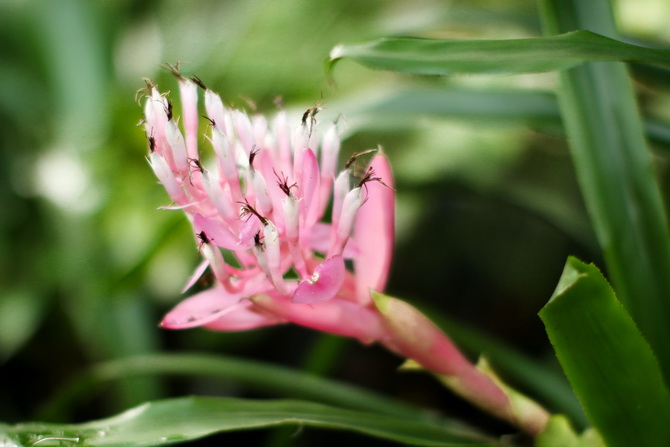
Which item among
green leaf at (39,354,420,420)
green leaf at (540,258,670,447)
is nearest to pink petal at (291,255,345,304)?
green leaf at (540,258,670,447)

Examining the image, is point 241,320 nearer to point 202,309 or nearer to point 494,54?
point 202,309

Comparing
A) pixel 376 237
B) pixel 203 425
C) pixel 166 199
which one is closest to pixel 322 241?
pixel 376 237

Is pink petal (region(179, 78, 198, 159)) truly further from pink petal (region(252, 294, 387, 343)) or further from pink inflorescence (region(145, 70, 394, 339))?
Result: pink petal (region(252, 294, 387, 343))

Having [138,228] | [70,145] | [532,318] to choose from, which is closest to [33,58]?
[70,145]

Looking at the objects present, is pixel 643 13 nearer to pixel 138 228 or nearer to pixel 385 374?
pixel 385 374

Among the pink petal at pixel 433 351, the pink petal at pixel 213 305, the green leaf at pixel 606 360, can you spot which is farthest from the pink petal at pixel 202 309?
the green leaf at pixel 606 360

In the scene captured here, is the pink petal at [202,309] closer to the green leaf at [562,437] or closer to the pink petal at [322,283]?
the pink petal at [322,283]
